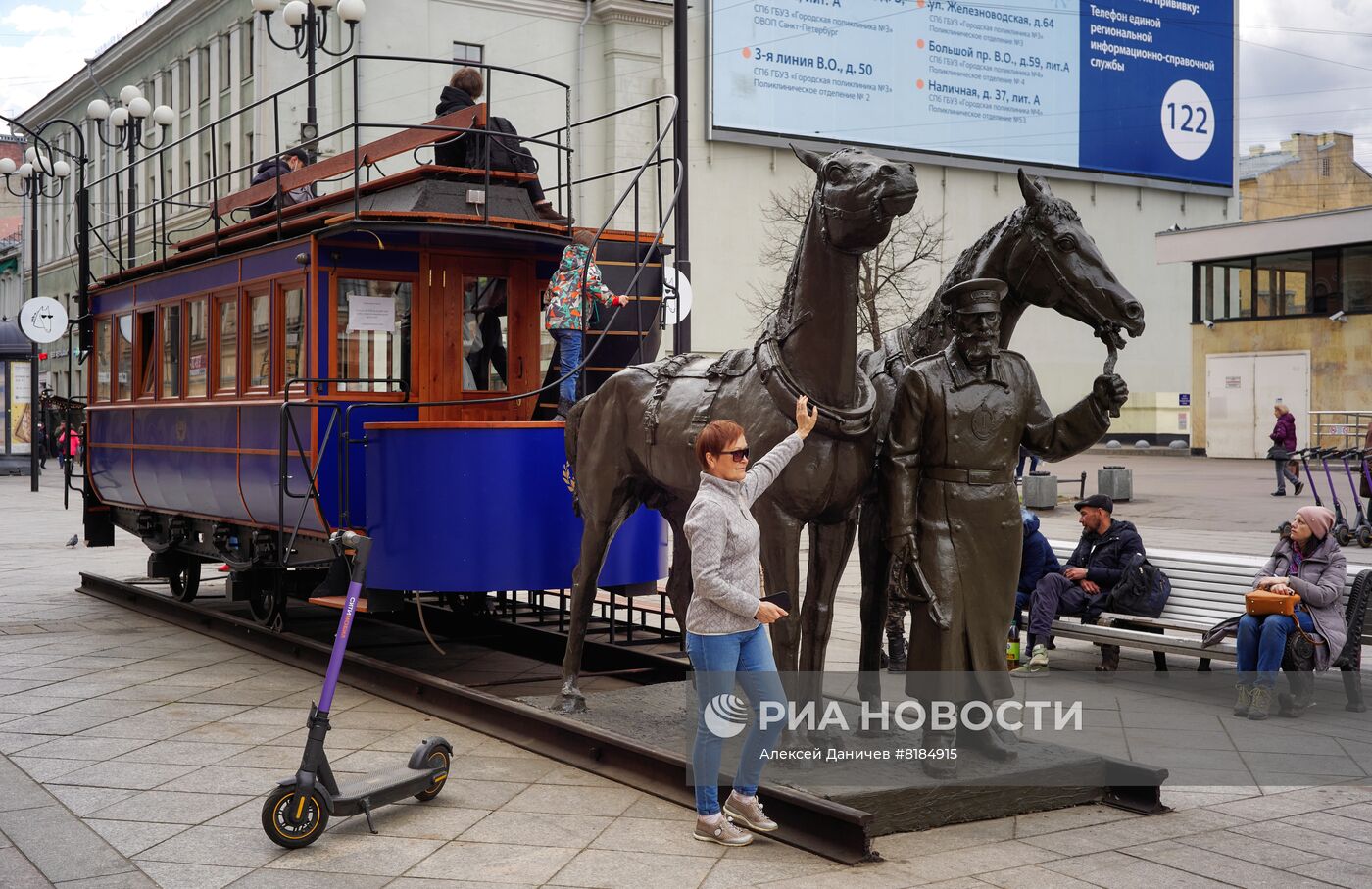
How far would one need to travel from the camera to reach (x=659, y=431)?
24.8ft

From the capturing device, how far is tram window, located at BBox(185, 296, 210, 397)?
11609 mm

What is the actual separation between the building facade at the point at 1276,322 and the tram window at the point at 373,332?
3461 centimetres

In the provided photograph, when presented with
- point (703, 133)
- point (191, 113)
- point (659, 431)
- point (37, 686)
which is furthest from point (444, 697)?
point (191, 113)

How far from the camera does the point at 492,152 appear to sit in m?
10.2

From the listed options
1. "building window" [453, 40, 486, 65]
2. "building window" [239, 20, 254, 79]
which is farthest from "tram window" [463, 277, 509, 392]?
"building window" [239, 20, 254, 79]

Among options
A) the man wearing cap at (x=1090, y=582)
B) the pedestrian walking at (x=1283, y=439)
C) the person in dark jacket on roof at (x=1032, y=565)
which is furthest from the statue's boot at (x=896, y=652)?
the pedestrian walking at (x=1283, y=439)

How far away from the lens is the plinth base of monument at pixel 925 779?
6.08 meters

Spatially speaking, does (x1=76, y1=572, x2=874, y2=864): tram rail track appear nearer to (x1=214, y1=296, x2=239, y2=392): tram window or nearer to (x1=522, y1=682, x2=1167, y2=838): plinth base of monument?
(x1=522, y1=682, x2=1167, y2=838): plinth base of monument

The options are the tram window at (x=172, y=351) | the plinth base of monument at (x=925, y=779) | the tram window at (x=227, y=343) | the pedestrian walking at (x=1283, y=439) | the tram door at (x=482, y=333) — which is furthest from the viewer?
the pedestrian walking at (x=1283, y=439)

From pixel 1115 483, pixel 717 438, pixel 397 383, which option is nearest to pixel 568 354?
pixel 397 383

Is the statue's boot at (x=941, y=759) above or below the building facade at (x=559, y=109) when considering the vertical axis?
below

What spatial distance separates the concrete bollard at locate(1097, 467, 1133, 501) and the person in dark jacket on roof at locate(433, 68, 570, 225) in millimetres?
17946

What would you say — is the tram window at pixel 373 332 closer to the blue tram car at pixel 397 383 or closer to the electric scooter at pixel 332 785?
the blue tram car at pixel 397 383

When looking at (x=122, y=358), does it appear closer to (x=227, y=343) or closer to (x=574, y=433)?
(x=227, y=343)
